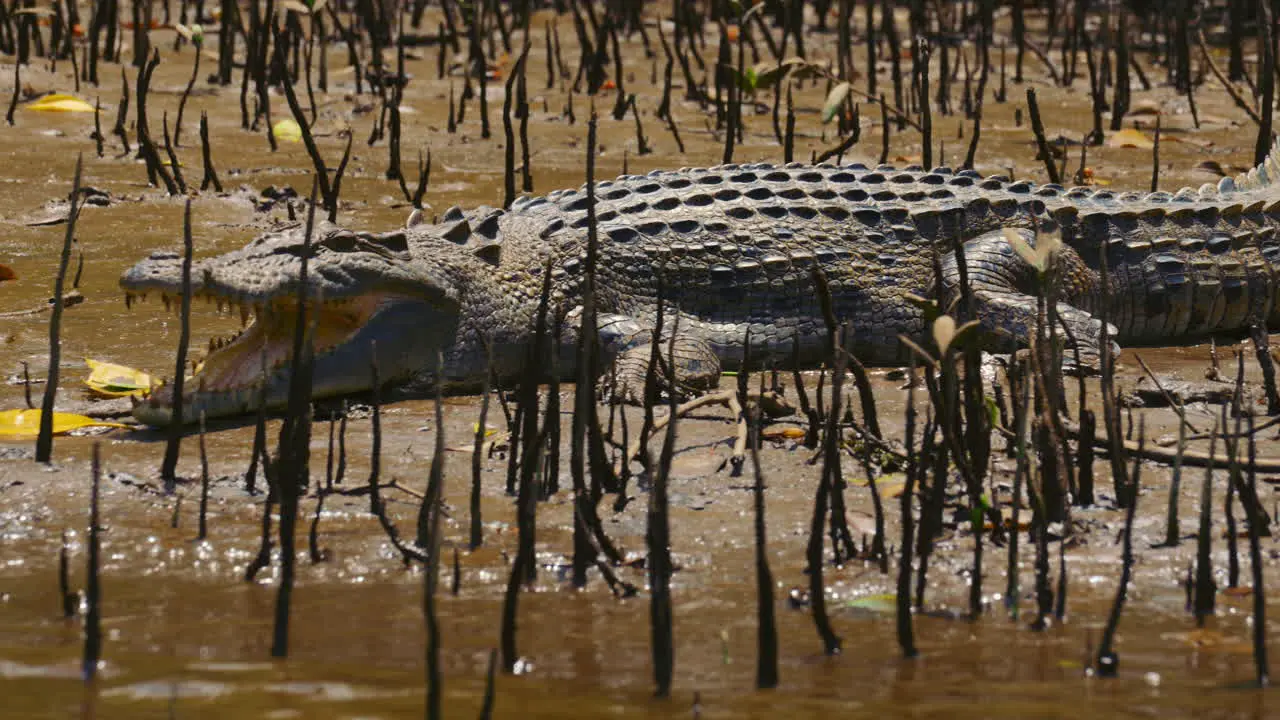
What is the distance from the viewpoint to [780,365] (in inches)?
205

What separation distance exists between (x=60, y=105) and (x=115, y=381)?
4156 mm

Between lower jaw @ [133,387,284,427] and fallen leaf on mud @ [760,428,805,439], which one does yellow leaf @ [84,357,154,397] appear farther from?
fallen leaf on mud @ [760,428,805,439]

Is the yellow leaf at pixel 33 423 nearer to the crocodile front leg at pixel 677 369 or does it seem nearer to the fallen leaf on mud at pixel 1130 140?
the crocodile front leg at pixel 677 369

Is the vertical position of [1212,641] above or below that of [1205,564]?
below

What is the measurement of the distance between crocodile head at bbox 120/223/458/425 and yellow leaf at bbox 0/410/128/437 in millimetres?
158

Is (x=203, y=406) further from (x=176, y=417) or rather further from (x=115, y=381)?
(x=176, y=417)

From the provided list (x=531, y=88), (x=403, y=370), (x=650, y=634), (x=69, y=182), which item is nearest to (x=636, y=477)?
(x=650, y=634)

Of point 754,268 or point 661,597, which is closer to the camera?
point 661,597

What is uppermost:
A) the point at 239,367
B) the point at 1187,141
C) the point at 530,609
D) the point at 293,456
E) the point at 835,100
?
the point at 835,100

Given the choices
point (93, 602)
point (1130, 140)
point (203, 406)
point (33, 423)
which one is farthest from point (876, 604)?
point (1130, 140)

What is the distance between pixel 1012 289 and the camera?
5.37m

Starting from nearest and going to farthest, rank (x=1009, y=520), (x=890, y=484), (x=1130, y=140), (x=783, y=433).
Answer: (x=1009, y=520)
(x=890, y=484)
(x=783, y=433)
(x=1130, y=140)

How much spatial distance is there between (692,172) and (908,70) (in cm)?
473

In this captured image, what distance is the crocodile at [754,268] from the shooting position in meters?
4.78
